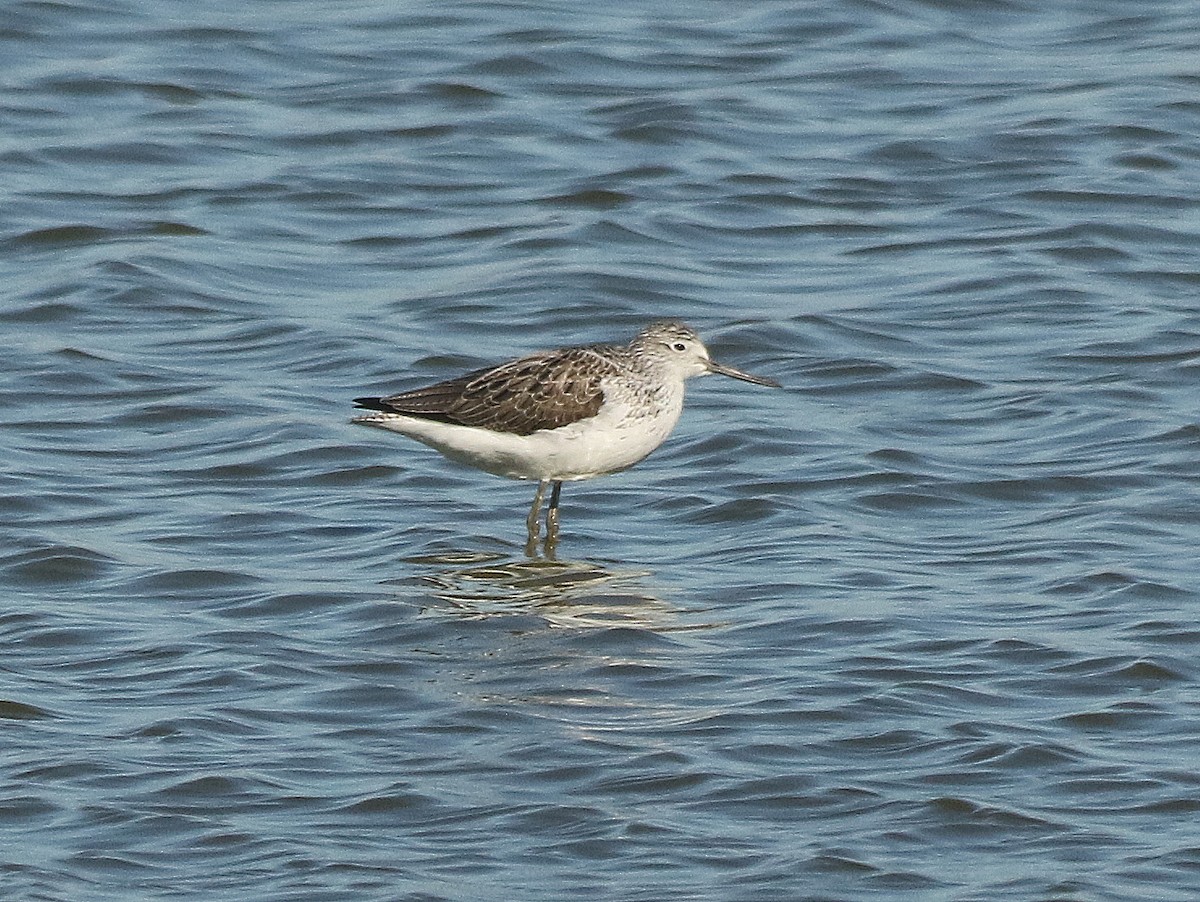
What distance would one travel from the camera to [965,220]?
1689cm

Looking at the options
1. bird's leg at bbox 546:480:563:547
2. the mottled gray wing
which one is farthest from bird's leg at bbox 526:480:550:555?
the mottled gray wing

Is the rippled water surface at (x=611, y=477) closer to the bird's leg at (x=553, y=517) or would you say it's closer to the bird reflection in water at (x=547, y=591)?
the bird reflection in water at (x=547, y=591)

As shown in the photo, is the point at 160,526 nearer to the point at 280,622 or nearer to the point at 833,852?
the point at 280,622

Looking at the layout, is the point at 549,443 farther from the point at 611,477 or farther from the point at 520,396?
the point at 611,477

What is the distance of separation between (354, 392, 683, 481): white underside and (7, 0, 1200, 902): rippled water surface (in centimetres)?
35

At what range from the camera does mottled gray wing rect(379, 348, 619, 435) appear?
11703 millimetres

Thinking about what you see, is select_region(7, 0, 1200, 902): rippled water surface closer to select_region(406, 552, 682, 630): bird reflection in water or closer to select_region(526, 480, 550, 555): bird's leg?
select_region(406, 552, 682, 630): bird reflection in water

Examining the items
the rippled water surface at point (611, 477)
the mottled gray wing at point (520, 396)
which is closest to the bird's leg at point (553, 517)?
the rippled water surface at point (611, 477)

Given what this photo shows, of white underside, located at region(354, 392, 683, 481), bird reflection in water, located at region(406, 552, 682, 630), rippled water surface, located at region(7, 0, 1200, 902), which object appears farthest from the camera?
white underside, located at region(354, 392, 683, 481)

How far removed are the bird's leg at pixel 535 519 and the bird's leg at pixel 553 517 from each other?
0.05m

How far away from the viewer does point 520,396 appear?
38.8 ft

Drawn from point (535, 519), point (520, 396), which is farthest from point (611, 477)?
point (520, 396)

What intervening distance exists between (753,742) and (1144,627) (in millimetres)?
2086

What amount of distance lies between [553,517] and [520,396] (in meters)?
0.61
